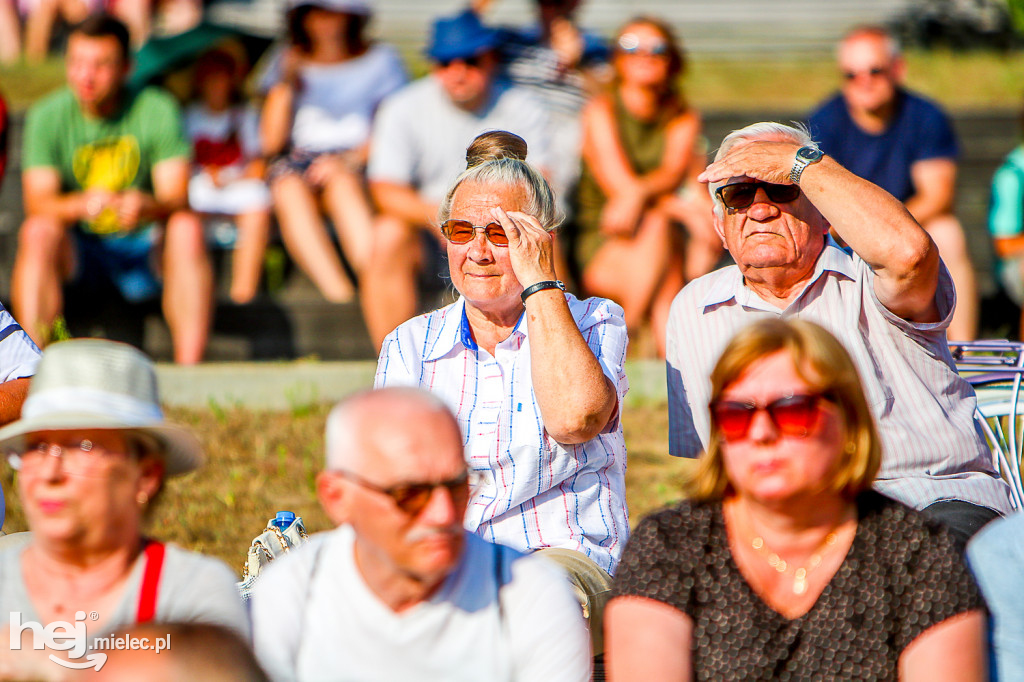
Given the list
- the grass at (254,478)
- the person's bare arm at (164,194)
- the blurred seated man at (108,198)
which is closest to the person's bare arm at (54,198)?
the blurred seated man at (108,198)

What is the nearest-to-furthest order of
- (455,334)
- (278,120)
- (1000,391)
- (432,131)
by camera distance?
1. (455,334)
2. (1000,391)
3. (432,131)
4. (278,120)

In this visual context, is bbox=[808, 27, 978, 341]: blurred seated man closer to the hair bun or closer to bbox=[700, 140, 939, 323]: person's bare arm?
the hair bun

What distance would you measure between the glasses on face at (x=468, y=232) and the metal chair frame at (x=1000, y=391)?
4.95 ft

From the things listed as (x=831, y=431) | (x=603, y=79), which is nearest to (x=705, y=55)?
(x=603, y=79)

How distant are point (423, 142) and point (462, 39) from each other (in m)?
0.61

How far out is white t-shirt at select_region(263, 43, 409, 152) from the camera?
7.16 metres

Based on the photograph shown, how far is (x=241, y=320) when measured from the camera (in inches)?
281

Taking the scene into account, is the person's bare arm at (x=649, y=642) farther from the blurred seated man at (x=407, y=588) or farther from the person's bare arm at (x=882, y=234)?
the person's bare arm at (x=882, y=234)

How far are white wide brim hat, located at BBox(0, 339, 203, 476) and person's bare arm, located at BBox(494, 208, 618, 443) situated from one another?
0.92 meters

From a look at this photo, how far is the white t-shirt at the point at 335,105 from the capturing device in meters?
7.16

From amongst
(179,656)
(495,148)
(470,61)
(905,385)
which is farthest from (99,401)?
(470,61)

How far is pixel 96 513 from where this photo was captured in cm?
228

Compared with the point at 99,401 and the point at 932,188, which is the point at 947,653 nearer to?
the point at 99,401

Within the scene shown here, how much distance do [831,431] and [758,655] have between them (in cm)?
46
